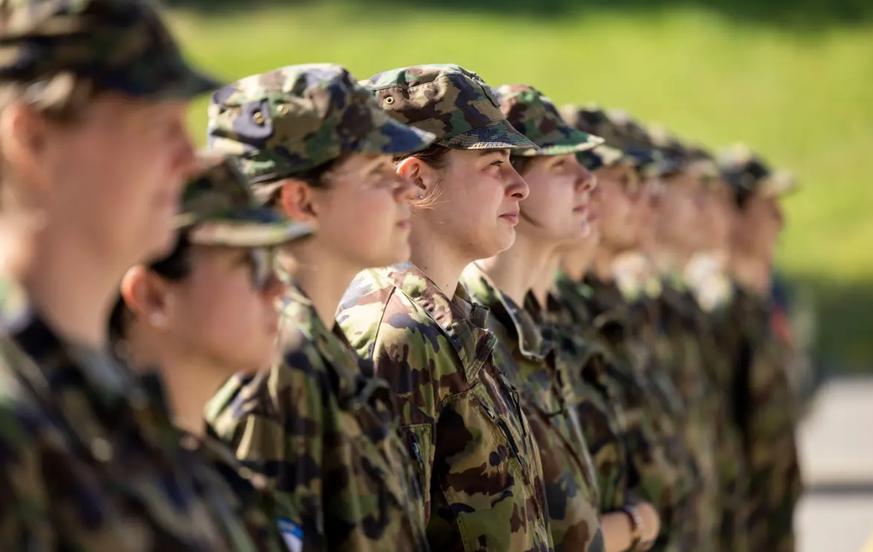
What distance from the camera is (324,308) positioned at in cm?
307

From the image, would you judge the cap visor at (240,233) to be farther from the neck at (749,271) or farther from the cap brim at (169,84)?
the neck at (749,271)

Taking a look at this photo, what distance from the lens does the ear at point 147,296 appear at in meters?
2.48

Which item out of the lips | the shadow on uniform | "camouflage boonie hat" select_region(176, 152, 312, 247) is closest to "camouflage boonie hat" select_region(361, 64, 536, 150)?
the lips

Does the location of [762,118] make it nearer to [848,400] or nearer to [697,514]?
[848,400]

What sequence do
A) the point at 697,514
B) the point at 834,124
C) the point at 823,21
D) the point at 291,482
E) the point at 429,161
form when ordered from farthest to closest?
the point at 823,21 → the point at 834,124 → the point at 697,514 → the point at 429,161 → the point at 291,482

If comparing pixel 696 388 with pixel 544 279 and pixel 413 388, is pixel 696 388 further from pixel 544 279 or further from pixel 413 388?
pixel 413 388

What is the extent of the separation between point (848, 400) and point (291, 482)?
13.7m

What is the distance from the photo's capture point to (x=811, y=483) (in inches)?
442

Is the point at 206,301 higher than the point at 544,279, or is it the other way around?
the point at 206,301

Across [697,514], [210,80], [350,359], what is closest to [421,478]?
[350,359]

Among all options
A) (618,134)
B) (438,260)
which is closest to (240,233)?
(438,260)

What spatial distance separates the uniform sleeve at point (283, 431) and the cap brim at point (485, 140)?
3.47 ft

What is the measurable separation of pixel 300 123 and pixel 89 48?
89 cm

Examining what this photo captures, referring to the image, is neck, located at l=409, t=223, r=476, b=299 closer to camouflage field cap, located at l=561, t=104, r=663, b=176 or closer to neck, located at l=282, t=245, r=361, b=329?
neck, located at l=282, t=245, r=361, b=329
